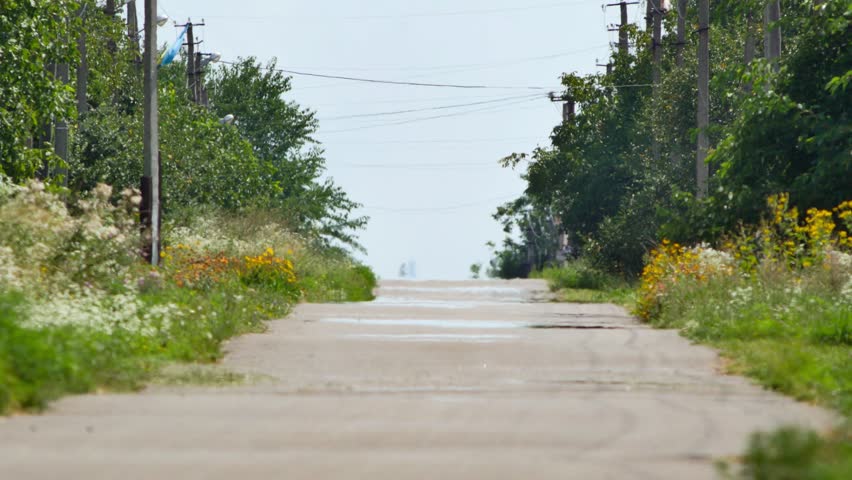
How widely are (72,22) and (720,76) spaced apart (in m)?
15.7

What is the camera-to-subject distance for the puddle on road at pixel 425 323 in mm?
22423

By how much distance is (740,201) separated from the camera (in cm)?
2930

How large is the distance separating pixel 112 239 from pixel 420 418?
11.0 meters

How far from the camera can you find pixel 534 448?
897cm

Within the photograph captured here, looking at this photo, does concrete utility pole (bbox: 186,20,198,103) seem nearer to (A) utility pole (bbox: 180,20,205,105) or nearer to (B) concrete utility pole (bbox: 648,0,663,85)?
(A) utility pole (bbox: 180,20,205,105)

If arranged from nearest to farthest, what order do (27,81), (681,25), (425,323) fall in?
(425,323) < (27,81) < (681,25)

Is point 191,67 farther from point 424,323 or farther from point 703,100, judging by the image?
point 424,323

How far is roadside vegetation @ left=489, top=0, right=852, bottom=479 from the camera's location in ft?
50.6

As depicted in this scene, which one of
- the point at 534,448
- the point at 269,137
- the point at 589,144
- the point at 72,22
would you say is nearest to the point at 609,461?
the point at 534,448

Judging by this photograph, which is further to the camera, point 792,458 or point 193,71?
point 193,71

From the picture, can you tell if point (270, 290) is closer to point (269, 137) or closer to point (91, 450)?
point (91, 450)

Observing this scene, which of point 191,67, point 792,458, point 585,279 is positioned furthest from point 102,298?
point 191,67

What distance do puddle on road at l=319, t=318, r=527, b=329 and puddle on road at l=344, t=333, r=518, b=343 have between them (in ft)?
7.14

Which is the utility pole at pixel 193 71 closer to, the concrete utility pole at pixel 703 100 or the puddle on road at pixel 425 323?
the concrete utility pole at pixel 703 100
